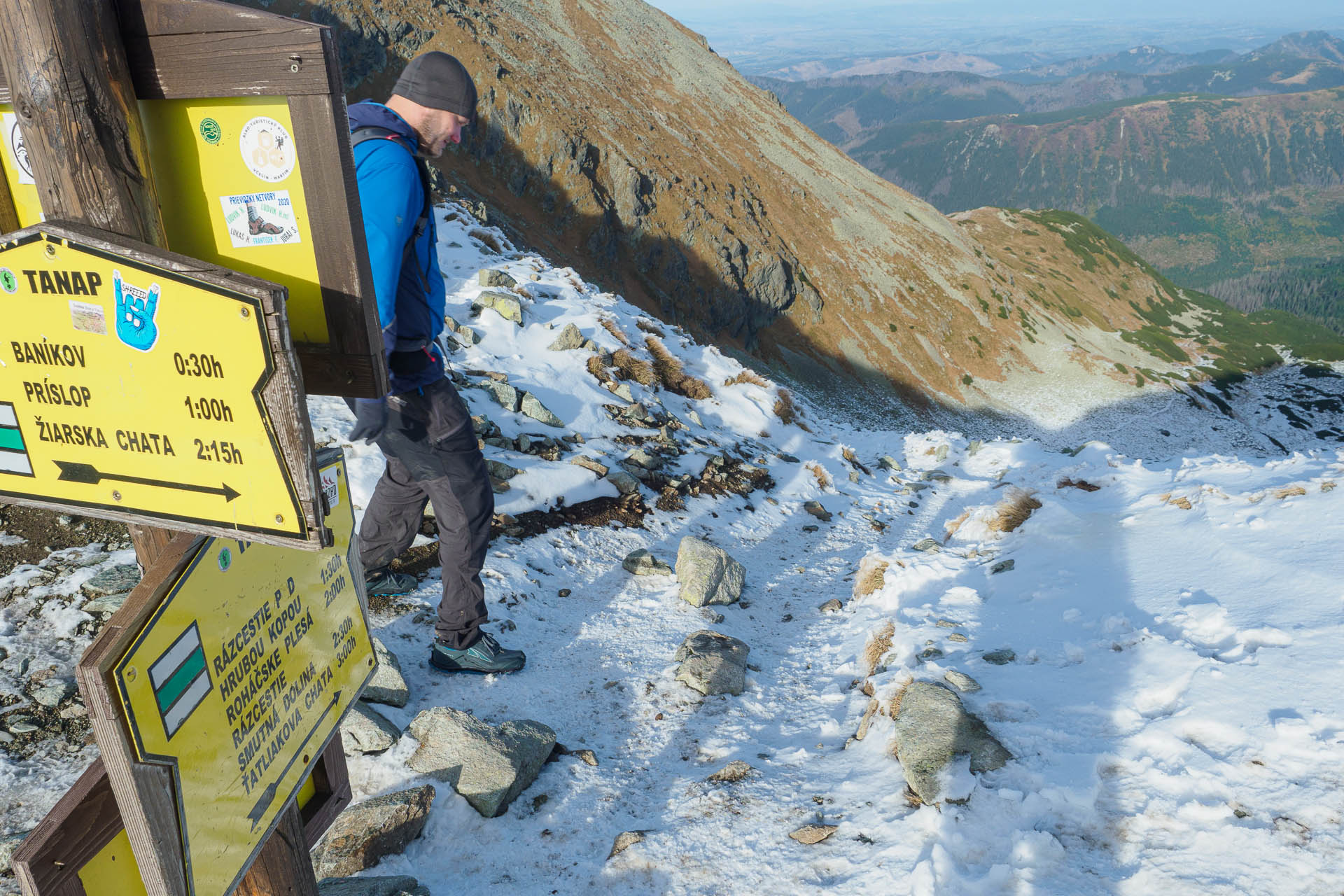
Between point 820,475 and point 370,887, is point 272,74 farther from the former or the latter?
point 820,475

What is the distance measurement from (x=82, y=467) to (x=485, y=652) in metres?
3.54

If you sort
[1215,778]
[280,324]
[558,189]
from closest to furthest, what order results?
[280,324] → [1215,778] → [558,189]

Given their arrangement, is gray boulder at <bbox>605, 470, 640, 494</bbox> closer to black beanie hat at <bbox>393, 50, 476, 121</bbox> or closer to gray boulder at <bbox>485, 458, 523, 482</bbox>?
gray boulder at <bbox>485, 458, 523, 482</bbox>

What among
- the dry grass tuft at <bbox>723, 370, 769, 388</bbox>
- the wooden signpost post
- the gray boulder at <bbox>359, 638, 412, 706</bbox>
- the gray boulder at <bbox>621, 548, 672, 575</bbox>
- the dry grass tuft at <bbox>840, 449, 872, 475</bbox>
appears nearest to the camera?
the wooden signpost post

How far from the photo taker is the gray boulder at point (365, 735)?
14.3 feet

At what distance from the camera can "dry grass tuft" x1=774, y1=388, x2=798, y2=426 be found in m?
14.0

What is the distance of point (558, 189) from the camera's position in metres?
38.6

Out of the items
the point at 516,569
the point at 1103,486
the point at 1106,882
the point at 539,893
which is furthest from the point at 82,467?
the point at 1103,486

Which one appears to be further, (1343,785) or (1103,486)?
(1103,486)

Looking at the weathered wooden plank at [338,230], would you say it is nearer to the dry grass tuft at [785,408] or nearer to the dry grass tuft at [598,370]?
the dry grass tuft at [598,370]

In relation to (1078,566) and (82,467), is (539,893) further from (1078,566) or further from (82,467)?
(1078,566)

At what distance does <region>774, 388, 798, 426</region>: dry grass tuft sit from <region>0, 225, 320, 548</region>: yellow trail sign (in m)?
12.3

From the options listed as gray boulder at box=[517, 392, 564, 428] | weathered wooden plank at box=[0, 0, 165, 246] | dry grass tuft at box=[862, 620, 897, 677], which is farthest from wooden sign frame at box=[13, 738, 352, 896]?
gray boulder at box=[517, 392, 564, 428]

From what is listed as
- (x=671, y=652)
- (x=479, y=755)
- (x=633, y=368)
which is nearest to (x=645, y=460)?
(x=633, y=368)
